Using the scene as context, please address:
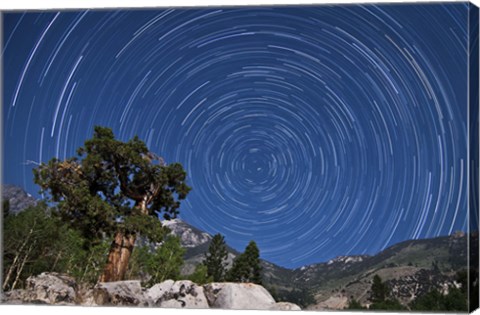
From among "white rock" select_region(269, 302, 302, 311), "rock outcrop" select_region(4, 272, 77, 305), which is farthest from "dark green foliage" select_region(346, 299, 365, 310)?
"rock outcrop" select_region(4, 272, 77, 305)

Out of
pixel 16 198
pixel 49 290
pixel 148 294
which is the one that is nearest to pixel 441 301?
pixel 148 294

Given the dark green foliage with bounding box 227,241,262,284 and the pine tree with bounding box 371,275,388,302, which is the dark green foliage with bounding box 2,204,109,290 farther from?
the pine tree with bounding box 371,275,388,302

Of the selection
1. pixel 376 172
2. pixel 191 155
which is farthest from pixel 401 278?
pixel 191 155

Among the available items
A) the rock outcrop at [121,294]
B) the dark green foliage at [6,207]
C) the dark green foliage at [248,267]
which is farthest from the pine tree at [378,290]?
the dark green foliage at [6,207]

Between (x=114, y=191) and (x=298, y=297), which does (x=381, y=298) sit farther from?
(x=114, y=191)

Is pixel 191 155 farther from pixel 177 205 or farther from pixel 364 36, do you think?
pixel 364 36
